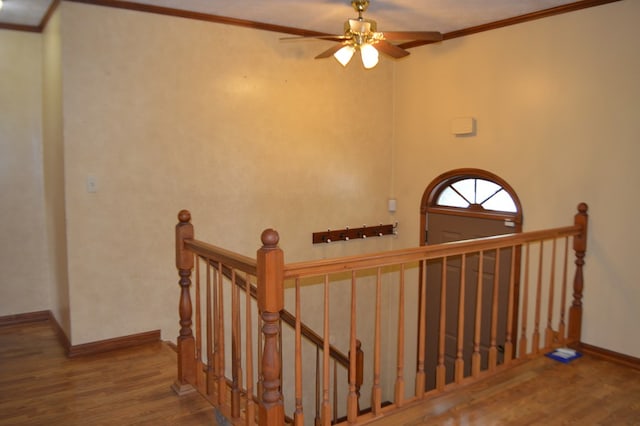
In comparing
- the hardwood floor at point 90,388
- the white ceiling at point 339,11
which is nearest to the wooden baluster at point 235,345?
the hardwood floor at point 90,388

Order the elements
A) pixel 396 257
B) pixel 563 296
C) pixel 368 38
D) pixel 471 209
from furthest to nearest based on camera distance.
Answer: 1. pixel 471 209
2. pixel 563 296
3. pixel 368 38
4. pixel 396 257

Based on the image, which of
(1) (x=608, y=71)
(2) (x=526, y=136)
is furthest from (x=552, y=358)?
(1) (x=608, y=71)

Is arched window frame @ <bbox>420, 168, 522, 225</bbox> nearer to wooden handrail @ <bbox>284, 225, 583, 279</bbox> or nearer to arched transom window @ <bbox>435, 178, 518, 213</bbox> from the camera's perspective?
arched transom window @ <bbox>435, 178, 518, 213</bbox>

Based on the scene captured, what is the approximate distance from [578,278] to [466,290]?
1.22 metres

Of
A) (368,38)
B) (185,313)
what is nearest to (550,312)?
(368,38)

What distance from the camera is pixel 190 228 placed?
10.1 ft

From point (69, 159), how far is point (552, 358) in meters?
3.85

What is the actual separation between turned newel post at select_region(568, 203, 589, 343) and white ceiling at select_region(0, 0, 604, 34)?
Result: 164cm

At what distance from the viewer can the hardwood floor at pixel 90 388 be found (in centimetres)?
291

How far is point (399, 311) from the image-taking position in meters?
2.73

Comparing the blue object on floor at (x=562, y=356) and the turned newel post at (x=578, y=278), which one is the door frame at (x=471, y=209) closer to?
A: the turned newel post at (x=578, y=278)

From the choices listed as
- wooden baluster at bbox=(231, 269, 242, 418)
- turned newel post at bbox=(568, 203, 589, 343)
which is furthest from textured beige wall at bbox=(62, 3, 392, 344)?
turned newel post at bbox=(568, 203, 589, 343)

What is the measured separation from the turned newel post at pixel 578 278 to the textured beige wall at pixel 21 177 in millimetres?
4548

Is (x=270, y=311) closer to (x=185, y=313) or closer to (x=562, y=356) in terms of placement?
(x=185, y=313)
